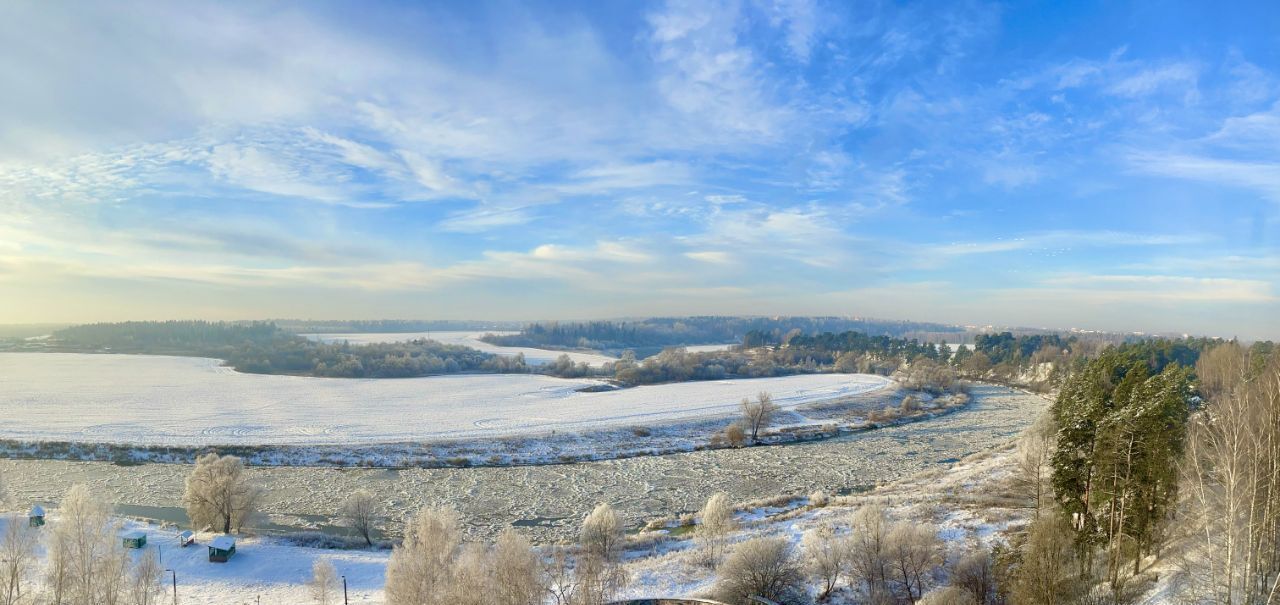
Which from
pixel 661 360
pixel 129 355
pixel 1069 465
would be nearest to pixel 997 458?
pixel 1069 465

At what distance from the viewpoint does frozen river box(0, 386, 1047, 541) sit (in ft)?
103

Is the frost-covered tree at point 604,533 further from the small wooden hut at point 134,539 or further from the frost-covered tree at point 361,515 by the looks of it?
the small wooden hut at point 134,539

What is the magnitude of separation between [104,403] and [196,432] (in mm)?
19370

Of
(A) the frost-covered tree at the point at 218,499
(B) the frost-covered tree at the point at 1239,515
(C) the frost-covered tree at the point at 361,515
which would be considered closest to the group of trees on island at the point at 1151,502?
(B) the frost-covered tree at the point at 1239,515

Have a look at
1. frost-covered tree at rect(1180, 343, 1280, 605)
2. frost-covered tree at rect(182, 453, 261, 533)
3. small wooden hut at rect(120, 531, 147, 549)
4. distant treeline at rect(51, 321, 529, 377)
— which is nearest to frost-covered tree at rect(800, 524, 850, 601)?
frost-covered tree at rect(1180, 343, 1280, 605)

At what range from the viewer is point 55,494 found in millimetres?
33094

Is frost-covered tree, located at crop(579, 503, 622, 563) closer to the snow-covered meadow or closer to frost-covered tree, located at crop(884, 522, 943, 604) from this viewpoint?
the snow-covered meadow

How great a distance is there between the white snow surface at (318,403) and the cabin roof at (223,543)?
→ 21418 mm

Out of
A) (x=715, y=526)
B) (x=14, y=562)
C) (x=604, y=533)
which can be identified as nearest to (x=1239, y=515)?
(x=715, y=526)

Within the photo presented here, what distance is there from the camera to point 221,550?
23.5 m

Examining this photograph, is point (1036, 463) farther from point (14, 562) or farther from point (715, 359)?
point (715, 359)

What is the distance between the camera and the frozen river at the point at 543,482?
31328mm

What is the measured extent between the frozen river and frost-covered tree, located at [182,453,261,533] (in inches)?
95.3

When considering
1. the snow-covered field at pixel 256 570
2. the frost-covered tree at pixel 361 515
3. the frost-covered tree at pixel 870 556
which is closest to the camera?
the frost-covered tree at pixel 870 556
